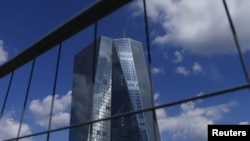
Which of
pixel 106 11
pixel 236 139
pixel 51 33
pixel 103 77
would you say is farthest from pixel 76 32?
pixel 103 77

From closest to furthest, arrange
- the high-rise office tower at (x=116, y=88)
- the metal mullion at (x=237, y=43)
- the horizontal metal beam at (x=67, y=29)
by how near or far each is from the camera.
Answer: the metal mullion at (x=237, y=43) < the horizontal metal beam at (x=67, y=29) < the high-rise office tower at (x=116, y=88)

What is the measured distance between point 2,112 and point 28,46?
2.47 metres

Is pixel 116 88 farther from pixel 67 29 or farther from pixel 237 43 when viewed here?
pixel 237 43

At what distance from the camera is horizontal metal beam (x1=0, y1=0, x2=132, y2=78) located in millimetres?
4559

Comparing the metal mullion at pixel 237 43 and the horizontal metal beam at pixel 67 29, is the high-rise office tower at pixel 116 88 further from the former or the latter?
the metal mullion at pixel 237 43

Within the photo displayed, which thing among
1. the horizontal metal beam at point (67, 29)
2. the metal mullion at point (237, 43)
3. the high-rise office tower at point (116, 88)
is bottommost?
the metal mullion at point (237, 43)

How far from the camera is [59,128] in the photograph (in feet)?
15.8

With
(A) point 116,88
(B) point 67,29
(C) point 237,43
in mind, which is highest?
(A) point 116,88

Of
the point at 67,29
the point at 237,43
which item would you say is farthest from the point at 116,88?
the point at 237,43

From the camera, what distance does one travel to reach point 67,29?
17.7 feet

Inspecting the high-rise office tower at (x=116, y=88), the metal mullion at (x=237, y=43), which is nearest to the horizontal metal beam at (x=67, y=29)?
the metal mullion at (x=237, y=43)

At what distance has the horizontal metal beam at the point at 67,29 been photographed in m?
4.56

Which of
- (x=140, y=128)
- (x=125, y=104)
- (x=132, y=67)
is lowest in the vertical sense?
(x=140, y=128)

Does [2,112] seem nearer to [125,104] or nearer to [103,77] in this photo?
[125,104]
